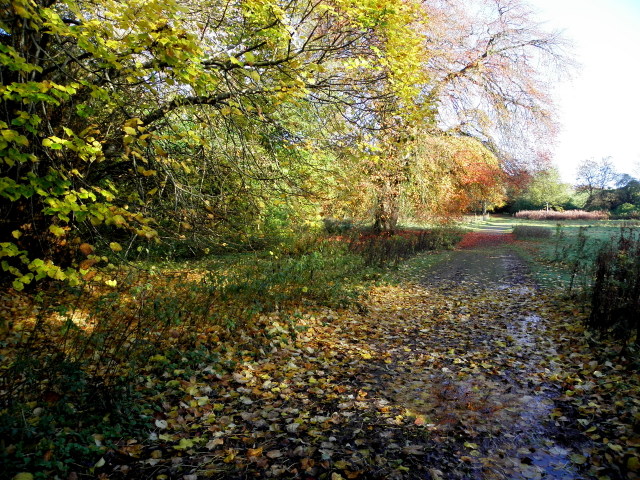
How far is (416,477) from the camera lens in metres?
2.79

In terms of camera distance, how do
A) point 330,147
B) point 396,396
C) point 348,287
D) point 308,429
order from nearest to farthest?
point 308,429, point 396,396, point 330,147, point 348,287

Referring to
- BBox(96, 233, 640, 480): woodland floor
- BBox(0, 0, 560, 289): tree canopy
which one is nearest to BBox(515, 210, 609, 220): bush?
BBox(0, 0, 560, 289): tree canopy

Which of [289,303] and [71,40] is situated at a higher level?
[71,40]

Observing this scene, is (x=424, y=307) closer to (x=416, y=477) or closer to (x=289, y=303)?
(x=289, y=303)

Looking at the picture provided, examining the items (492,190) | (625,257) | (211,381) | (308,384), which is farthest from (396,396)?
(492,190)

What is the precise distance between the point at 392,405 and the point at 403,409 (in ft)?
0.43

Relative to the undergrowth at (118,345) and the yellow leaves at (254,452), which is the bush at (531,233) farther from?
the yellow leaves at (254,452)

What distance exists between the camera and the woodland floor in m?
2.91

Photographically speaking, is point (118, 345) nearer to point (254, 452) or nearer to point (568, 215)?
point (254, 452)

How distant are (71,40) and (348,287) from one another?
257 inches

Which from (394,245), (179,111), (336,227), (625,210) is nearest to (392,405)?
(179,111)

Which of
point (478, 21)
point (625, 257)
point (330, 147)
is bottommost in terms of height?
point (625, 257)

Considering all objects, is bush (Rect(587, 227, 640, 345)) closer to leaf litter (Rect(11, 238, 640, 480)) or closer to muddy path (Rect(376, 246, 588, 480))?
leaf litter (Rect(11, 238, 640, 480))

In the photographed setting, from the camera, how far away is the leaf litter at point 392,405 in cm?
291
